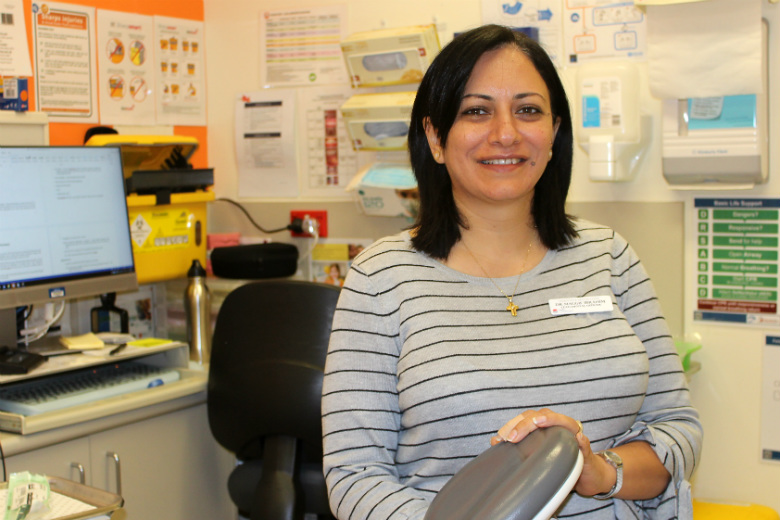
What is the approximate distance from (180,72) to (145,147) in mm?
461

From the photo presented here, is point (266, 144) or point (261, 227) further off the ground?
point (266, 144)

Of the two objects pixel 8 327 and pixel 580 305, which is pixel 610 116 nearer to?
pixel 580 305

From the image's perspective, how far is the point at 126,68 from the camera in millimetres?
2477

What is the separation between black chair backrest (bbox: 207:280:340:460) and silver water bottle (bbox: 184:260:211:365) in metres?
0.39

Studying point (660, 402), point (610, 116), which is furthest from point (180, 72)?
point (660, 402)

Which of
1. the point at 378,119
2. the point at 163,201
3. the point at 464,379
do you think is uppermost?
the point at 378,119

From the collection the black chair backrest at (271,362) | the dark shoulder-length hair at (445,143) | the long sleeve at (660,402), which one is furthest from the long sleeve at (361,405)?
the black chair backrest at (271,362)

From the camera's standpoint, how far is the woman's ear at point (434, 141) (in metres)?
1.29

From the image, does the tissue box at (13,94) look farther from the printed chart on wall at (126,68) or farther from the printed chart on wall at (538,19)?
the printed chart on wall at (538,19)

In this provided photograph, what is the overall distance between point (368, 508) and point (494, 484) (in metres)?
0.33

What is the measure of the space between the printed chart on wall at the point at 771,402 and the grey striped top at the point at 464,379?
0.72m

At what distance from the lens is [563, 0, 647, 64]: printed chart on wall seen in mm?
1958

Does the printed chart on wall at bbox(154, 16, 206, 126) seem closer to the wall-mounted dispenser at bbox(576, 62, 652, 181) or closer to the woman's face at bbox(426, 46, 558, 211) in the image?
the wall-mounted dispenser at bbox(576, 62, 652, 181)

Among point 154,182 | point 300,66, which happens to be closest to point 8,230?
point 154,182
